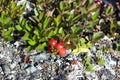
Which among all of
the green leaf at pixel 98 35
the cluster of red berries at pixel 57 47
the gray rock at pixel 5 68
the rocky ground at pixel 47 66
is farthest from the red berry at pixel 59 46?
the gray rock at pixel 5 68

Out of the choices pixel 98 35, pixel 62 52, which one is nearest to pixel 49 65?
pixel 62 52

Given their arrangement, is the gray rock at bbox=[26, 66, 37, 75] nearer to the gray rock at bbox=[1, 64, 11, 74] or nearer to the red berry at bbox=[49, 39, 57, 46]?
the gray rock at bbox=[1, 64, 11, 74]

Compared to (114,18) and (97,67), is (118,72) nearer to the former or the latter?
(97,67)

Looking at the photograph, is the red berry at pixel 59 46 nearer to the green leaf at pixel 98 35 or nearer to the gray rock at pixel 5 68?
the green leaf at pixel 98 35

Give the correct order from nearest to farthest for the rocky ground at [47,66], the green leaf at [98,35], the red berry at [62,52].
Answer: the rocky ground at [47,66] < the red berry at [62,52] < the green leaf at [98,35]

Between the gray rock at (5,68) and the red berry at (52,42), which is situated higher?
the red berry at (52,42)

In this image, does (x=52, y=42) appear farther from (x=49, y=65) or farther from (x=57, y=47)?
(x=49, y=65)
